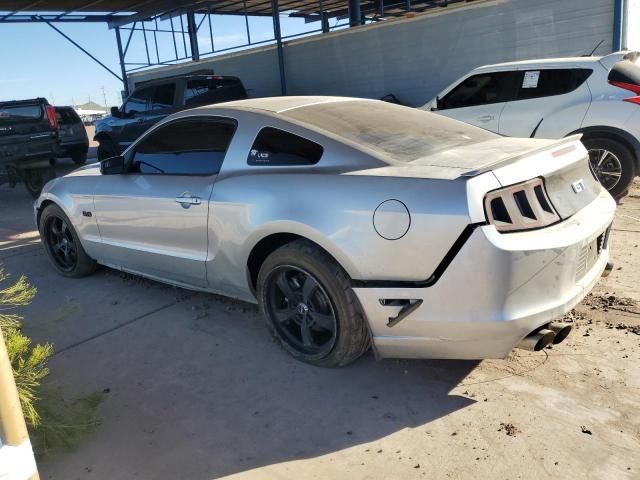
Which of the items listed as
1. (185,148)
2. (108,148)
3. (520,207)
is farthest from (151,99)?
(520,207)

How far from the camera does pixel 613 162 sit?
6.37 m

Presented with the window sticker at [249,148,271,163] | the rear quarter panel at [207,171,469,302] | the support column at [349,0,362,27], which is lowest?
the rear quarter panel at [207,171,469,302]

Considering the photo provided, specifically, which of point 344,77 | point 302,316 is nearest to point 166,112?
point 344,77

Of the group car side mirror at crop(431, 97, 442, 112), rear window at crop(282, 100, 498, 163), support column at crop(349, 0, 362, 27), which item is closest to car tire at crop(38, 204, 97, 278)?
rear window at crop(282, 100, 498, 163)

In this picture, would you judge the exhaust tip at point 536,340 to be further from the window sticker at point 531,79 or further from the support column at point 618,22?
the support column at point 618,22

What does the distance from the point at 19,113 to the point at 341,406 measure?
9645 mm

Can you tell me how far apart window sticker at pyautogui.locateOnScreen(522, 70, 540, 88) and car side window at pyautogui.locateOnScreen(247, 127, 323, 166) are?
484cm

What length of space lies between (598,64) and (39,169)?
9.55 m

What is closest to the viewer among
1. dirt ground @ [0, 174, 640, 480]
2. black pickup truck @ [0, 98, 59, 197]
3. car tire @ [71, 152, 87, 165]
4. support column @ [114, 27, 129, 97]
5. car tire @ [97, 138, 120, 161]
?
dirt ground @ [0, 174, 640, 480]

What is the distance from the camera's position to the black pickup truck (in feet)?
32.7

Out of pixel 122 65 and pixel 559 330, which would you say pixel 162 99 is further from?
pixel 122 65

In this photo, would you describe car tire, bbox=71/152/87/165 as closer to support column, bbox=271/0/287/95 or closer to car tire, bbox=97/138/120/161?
car tire, bbox=97/138/120/161

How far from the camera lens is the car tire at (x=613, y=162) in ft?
20.6

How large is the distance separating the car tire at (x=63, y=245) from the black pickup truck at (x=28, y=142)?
5.29 m
